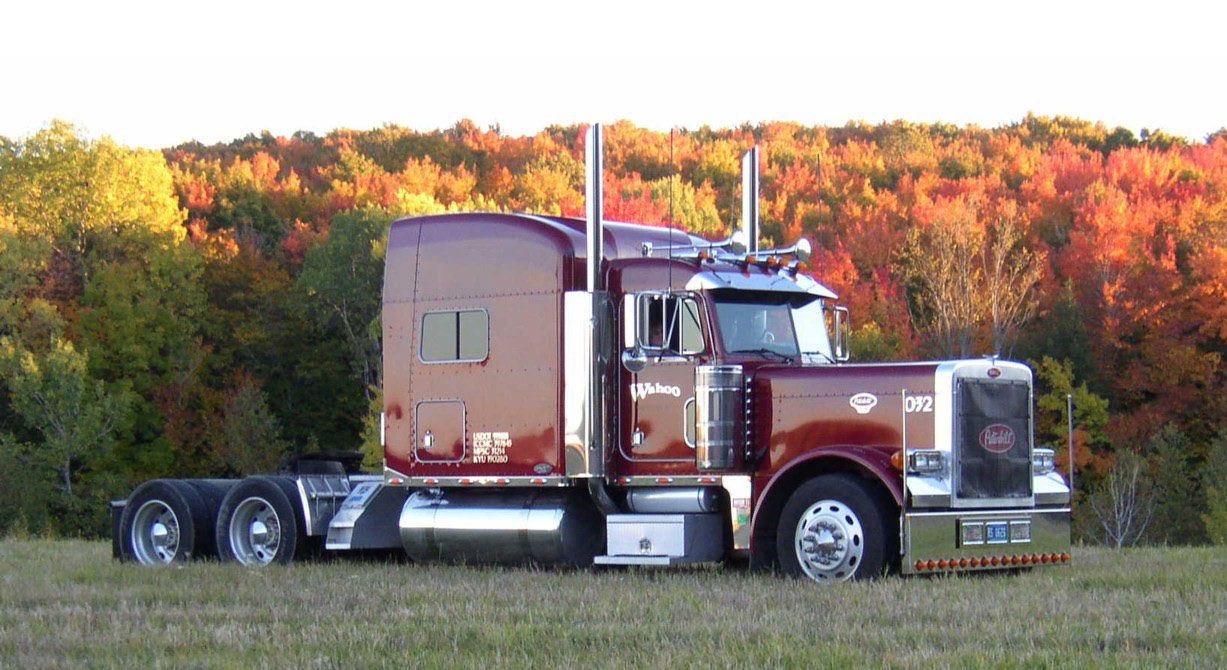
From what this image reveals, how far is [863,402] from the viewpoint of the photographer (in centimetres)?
1592

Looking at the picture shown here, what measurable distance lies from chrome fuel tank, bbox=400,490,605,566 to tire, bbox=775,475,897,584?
238cm

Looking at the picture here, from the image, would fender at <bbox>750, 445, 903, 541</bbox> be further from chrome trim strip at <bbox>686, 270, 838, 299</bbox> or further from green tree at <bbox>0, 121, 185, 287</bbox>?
green tree at <bbox>0, 121, 185, 287</bbox>

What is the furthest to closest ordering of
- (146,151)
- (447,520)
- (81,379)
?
1. (146,151)
2. (81,379)
3. (447,520)

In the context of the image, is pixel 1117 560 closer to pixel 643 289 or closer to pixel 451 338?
pixel 643 289

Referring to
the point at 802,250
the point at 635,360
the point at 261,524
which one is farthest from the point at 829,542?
the point at 261,524

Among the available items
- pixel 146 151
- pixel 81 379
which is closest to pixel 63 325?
Result: pixel 81 379

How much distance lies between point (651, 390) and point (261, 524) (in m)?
5.01

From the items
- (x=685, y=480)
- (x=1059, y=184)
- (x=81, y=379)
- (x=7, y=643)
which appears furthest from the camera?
(x=1059, y=184)

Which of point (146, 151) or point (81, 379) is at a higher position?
point (146, 151)

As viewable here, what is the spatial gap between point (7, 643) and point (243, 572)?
6194mm

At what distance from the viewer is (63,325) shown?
217 ft

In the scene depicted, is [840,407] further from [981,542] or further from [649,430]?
[649,430]

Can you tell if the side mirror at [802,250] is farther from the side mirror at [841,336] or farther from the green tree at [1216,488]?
the green tree at [1216,488]

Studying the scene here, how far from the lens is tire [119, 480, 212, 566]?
1955 centimetres
